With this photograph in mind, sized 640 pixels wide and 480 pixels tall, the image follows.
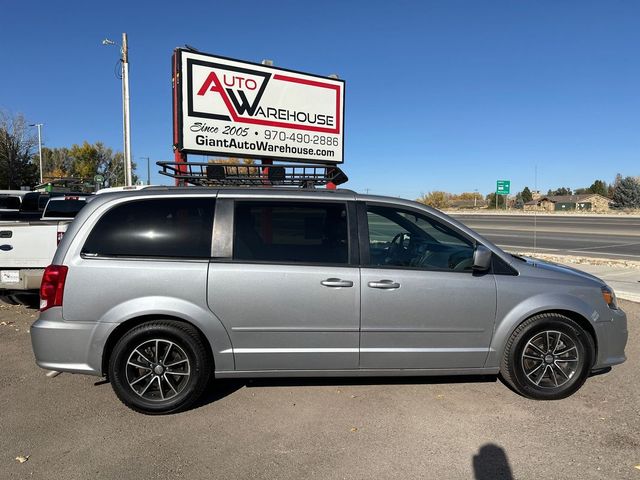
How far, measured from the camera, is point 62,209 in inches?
390

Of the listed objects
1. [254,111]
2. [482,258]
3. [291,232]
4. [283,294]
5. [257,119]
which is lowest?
[283,294]

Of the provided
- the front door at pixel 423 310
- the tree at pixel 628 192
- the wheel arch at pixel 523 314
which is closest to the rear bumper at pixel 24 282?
the front door at pixel 423 310

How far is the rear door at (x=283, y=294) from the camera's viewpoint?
147 inches

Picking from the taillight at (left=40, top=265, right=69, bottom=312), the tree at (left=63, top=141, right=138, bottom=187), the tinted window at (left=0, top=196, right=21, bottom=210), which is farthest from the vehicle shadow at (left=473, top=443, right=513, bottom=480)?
the tree at (left=63, top=141, right=138, bottom=187)

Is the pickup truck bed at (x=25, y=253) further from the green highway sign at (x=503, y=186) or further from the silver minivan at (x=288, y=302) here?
the green highway sign at (x=503, y=186)

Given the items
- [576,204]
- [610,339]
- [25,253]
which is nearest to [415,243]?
[610,339]

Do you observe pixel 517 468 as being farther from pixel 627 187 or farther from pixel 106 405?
pixel 627 187

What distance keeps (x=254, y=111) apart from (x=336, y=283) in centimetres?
578

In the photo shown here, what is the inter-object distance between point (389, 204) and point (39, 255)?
181 inches

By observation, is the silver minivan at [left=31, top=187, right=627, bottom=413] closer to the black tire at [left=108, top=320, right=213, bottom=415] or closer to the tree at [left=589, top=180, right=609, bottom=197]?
the black tire at [left=108, top=320, right=213, bottom=415]

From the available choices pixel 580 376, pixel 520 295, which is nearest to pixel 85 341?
pixel 520 295

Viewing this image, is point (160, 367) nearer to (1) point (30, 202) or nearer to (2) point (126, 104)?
(1) point (30, 202)

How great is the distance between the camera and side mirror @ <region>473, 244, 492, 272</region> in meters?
3.79

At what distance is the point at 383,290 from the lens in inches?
150
